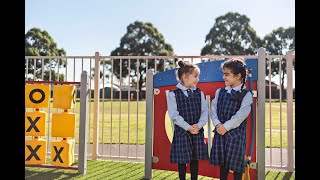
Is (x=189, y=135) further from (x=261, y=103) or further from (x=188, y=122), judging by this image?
(x=261, y=103)

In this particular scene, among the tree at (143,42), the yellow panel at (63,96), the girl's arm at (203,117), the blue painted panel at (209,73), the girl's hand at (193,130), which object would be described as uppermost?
the tree at (143,42)

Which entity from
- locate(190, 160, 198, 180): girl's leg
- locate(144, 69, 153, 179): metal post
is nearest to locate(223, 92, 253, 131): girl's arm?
locate(190, 160, 198, 180): girl's leg

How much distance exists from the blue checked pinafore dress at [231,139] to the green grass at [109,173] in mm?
759

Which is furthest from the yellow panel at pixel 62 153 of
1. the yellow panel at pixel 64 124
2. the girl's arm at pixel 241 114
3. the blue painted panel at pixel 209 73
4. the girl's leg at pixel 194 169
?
the girl's arm at pixel 241 114

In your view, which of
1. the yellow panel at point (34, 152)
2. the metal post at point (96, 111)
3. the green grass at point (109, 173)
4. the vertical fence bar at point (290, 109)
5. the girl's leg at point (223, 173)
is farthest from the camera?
the metal post at point (96, 111)

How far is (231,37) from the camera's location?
38375mm

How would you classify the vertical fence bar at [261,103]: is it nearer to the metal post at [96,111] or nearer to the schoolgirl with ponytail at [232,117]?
the schoolgirl with ponytail at [232,117]

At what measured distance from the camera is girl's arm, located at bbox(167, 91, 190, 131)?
3.22 meters

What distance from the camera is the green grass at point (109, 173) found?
3.76m

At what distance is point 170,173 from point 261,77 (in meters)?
1.54

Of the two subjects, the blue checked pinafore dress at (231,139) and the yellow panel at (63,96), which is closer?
the blue checked pinafore dress at (231,139)

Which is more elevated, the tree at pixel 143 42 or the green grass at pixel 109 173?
the tree at pixel 143 42
